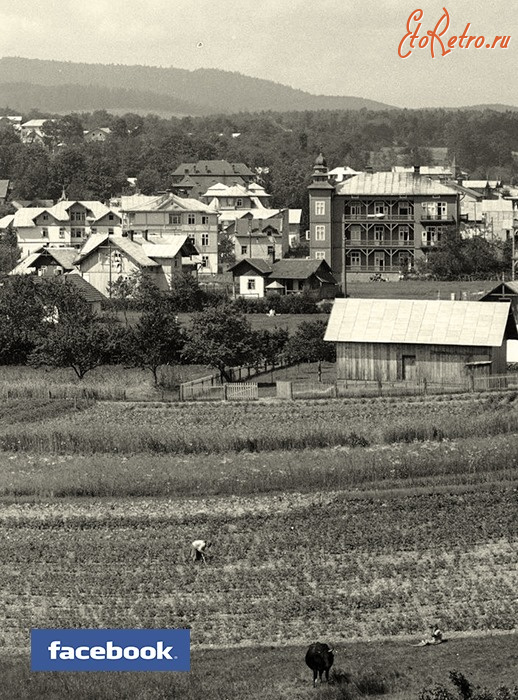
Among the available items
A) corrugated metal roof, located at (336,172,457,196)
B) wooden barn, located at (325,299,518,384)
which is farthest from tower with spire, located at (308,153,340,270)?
wooden barn, located at (325,299,518,384)

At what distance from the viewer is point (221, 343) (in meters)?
35.0

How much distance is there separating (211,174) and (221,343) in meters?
58.0

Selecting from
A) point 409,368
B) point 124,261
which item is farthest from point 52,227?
point 409,368

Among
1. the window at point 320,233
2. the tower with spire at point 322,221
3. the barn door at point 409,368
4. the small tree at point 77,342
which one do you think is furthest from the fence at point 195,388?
the window at point 320,233

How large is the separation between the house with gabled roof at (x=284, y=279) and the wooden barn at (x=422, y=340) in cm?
1535

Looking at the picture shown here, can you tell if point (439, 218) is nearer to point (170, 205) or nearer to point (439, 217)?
point (439, 217)

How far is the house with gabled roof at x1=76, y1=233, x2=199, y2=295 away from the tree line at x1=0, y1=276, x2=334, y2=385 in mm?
9917

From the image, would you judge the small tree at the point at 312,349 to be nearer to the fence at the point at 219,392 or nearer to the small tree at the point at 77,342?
the fence at the point at 219,392

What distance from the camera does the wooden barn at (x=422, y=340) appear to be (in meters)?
33.1

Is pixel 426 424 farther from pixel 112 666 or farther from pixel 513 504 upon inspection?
pixel 112 666

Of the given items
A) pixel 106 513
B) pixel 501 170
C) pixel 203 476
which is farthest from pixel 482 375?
pixel 501 170

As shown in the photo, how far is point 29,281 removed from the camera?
140 ft

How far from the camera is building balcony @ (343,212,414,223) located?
55219mm

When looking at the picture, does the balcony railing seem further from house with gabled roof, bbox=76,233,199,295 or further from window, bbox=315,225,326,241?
house with gabled roof, bbox=76,233,199,295
